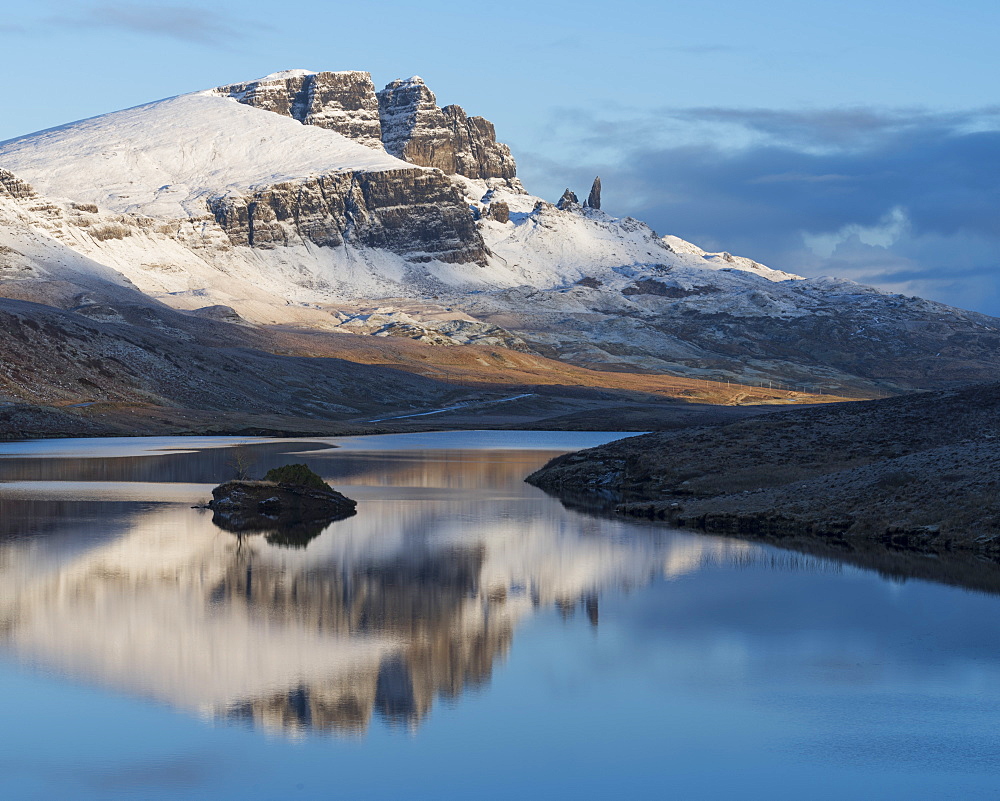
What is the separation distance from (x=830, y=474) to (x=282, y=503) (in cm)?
2240

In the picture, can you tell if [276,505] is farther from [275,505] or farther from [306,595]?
[306,595]

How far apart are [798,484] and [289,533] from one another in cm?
2049

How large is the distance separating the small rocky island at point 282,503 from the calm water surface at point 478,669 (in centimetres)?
298

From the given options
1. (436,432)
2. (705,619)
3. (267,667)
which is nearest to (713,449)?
(705,619)

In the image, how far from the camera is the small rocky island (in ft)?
159

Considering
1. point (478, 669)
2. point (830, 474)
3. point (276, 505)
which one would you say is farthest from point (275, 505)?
point (478, 669)

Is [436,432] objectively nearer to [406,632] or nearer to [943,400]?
[943,400]

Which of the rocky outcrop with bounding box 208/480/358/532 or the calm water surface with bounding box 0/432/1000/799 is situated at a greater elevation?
the rocky outcrop with bounding box 208/480/358/532

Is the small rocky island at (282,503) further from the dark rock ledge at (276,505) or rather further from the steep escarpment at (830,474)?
the steep escarpment at (830,474)

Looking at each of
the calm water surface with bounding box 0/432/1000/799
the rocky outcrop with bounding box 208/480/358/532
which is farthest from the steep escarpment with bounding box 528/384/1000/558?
the rocky outcrop with bounding box 208/480/358/532

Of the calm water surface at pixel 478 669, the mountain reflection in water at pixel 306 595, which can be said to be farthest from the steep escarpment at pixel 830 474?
the calm water surface at pixel 478 669

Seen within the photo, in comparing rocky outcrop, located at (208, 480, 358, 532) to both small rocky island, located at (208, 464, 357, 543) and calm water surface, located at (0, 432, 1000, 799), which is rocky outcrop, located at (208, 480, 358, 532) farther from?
calm water surface, located at (0, 432, 1000, 799)

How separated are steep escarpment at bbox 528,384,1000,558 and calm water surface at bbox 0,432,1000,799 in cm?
484

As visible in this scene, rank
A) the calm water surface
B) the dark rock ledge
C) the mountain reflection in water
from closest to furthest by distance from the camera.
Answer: the calm water surface → the mountain reflection in water → the dark rock ledge
